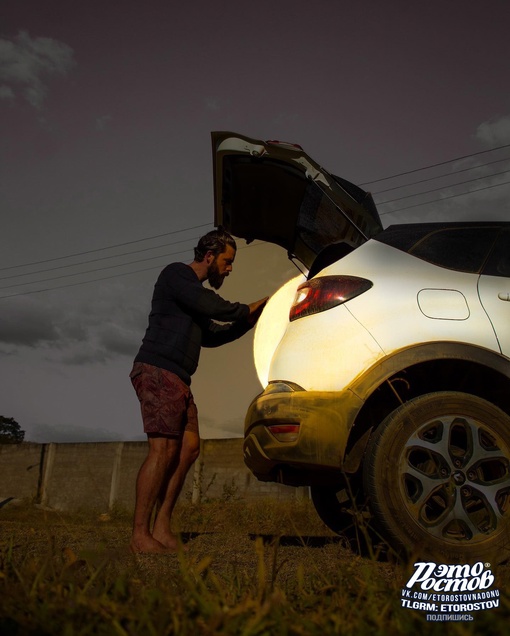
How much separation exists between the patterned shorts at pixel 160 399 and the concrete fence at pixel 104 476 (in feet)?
23.7

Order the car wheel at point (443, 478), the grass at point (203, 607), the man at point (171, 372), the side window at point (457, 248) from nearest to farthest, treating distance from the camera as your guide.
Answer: the grass at point (203, 607)
the car wheel at point (443, 478)
the side window at point (457, 248)
the man at point (171, 372)

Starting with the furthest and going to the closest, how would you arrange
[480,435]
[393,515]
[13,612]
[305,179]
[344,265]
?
[305,179] < [344,265] < [480,435] < [393,515] < [13,612]

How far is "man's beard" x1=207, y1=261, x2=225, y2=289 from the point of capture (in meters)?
3.98

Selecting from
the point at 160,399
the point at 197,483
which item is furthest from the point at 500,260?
the point at 197,483

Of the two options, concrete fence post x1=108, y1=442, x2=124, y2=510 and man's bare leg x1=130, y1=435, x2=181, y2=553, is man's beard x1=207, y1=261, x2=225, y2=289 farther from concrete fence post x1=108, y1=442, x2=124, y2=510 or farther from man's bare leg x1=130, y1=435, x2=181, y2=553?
concrete fence post x1=108, y1=442, x2=124, y2=510

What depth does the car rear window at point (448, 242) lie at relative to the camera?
3.28 meters

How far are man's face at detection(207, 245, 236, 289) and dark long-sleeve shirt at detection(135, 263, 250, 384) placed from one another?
213mm

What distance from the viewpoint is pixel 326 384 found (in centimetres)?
301

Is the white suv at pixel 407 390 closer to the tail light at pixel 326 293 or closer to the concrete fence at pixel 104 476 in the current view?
the tail light at pixel 326 293

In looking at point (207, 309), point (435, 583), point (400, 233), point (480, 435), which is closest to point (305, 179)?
point (400, 233)

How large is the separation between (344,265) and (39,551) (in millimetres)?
2123

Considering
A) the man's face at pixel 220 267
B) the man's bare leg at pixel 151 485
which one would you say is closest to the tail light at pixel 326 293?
the man's face at pixel 220 267

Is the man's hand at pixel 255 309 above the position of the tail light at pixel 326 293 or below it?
above

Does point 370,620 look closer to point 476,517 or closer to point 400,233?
point 476,517
